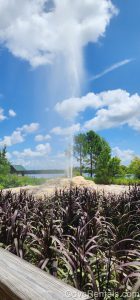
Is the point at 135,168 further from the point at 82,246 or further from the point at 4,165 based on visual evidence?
the point at 82,246

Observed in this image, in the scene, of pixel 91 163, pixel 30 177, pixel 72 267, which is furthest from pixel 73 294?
pixel 91 163

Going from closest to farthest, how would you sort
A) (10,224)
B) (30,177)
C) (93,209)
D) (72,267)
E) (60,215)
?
(72,267) → (10,224) → (60,215) → (93,209) → (30,177)

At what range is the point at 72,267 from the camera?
10.1 ft

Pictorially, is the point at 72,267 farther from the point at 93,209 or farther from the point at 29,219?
the point at 93,209

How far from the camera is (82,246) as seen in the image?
3441mm

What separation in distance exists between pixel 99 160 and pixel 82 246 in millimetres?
27601

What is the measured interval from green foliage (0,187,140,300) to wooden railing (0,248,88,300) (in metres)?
0.48

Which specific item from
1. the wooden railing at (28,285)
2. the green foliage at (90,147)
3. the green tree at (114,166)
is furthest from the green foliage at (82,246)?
the green foliage at (90,147)

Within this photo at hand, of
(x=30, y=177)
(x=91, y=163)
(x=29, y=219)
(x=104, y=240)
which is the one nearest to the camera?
(x=104, y=240)

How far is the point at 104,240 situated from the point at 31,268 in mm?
2240

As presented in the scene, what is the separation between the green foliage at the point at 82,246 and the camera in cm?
292

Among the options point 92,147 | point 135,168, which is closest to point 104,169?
point 135,168

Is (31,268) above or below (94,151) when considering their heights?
below

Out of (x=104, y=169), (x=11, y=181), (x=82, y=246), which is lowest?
(x=82, y=246)
